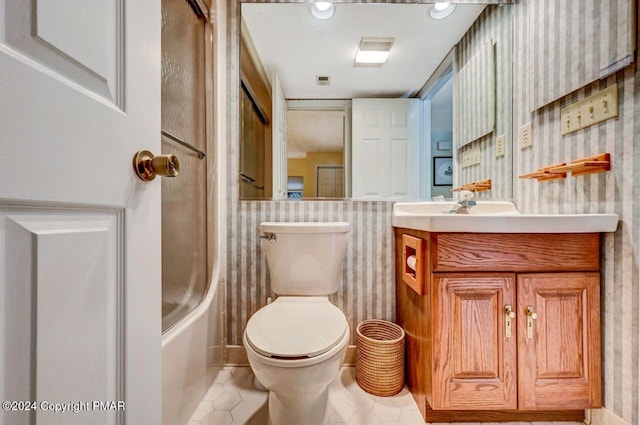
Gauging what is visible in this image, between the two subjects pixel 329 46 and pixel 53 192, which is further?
pixel 329 46

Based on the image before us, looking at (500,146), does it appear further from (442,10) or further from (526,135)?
(442,10)

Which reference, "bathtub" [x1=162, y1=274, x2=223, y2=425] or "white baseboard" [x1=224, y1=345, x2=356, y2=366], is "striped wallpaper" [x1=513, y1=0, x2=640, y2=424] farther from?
"bathtub" [x1=162, y1=274, x2=223, y2=425]

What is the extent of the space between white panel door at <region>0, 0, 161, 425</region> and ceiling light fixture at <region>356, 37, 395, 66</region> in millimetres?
1225

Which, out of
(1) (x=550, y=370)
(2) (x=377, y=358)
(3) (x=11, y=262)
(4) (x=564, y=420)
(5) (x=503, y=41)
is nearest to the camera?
(3) (x=11, y=262)

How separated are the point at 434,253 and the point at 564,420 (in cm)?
87

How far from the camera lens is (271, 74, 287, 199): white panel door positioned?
1612mm

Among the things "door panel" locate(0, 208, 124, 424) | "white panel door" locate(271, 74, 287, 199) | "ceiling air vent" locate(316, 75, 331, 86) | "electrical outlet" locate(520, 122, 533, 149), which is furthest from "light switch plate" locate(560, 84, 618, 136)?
"door panel" locate(0, 208, 124, 424)

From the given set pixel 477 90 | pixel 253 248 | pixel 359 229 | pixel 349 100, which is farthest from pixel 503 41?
pixel 253 248

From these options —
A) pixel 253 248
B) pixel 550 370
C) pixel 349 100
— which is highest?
pixel 349 100

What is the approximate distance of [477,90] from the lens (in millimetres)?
1612

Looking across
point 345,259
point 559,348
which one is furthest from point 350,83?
point 559,348

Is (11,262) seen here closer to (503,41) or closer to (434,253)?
(434,253)

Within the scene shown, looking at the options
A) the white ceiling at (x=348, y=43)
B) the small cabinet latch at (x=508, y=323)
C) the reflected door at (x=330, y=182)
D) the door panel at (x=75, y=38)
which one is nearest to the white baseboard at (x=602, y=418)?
the small cabinet latch at (x=508, y=323)

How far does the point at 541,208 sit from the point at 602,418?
808mm
